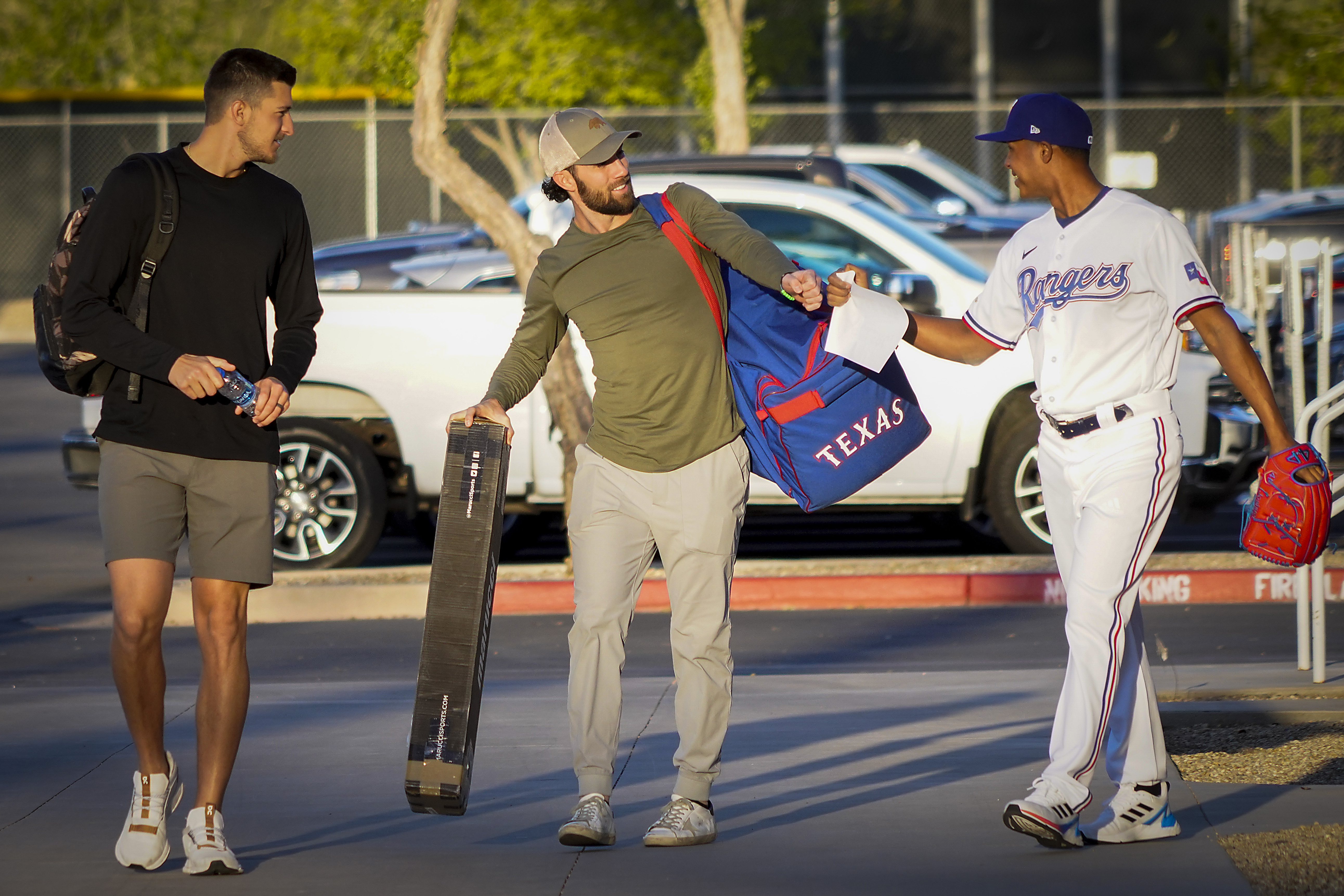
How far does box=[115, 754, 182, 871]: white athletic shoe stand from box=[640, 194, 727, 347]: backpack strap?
76.2 inches

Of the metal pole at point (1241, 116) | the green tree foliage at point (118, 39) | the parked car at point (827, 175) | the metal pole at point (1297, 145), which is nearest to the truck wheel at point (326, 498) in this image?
the parked car at point (827, 175)

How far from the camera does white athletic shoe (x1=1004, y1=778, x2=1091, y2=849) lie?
4605 mm

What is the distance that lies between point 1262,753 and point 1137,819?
1.29m

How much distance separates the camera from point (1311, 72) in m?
26.1

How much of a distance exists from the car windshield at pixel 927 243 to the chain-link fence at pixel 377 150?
1281 centimetres

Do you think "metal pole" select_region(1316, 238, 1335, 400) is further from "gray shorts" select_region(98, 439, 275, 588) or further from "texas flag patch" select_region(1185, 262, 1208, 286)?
"gray shorts" select_region(98, 439, 275, 588)

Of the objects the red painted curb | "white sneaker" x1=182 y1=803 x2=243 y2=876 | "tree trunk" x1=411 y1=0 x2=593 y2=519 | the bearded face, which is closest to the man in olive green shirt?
the bearded face

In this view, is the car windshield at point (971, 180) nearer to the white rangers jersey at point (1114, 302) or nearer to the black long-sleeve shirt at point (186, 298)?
the white rangers jersey at point (1114, 302)

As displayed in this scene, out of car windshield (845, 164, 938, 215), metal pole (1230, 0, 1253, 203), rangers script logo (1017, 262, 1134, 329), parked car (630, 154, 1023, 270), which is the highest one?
metal pole (1230, 0, 1253, 203)

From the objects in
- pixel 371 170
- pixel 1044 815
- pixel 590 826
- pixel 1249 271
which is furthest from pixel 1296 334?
pixel 371 170

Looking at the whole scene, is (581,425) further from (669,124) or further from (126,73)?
(126,73)

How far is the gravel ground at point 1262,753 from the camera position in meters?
5.57

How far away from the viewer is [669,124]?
27828 millimetres

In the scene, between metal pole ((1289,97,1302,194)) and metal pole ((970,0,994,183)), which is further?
metal pole ((970,0,994,183))
